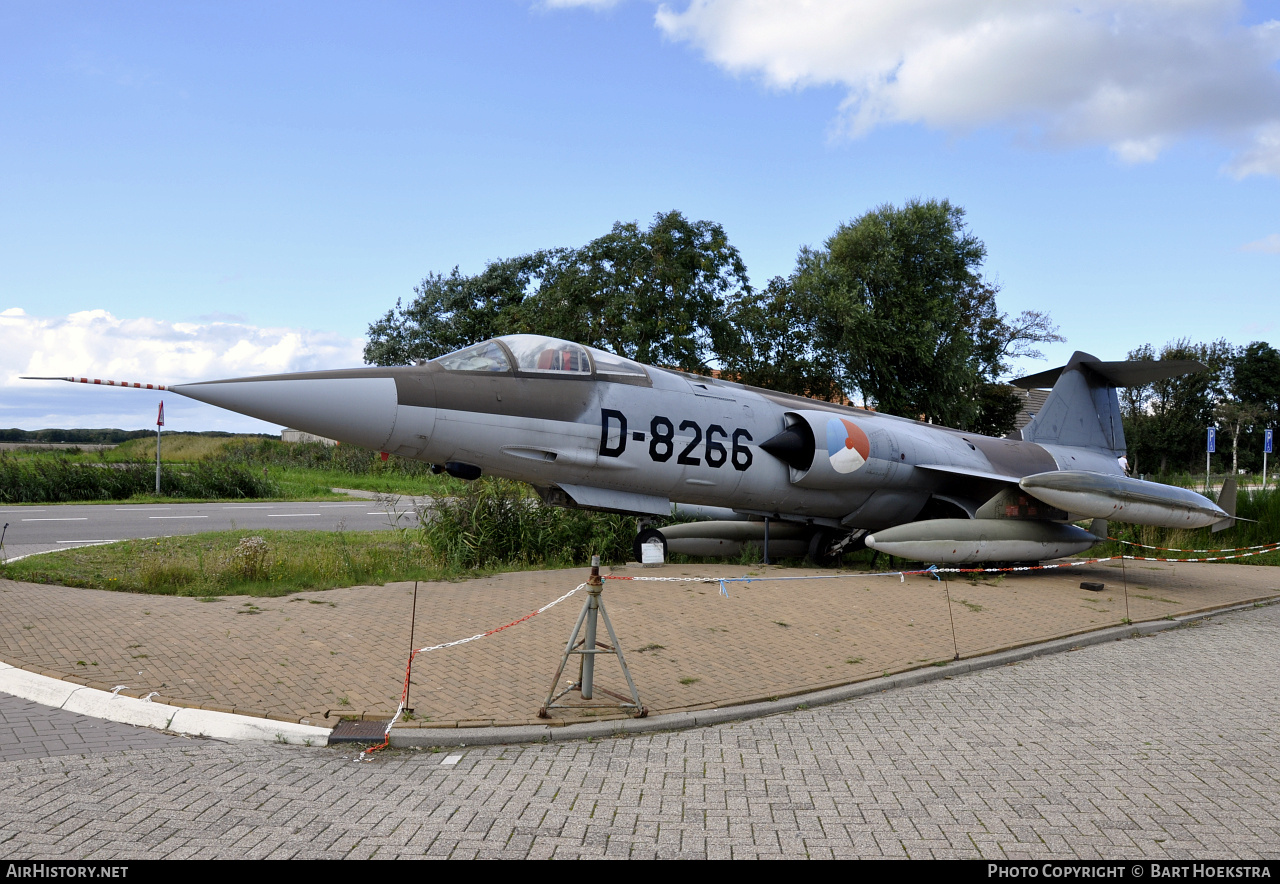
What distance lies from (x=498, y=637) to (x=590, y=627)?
86.3 inches

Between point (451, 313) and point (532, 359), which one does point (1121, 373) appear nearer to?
point (532, 359)

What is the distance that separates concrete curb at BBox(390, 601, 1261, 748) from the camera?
17.7 feet

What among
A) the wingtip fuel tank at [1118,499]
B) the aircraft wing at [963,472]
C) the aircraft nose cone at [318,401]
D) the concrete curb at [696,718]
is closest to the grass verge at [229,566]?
the aircraft nose cone at [318,401]

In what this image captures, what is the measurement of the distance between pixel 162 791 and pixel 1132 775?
5.57 meters

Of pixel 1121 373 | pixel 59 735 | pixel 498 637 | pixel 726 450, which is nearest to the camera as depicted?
pixel 59 735

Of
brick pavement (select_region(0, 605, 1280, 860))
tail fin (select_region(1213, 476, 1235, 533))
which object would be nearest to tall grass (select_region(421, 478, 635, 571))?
brick pavement (select_region(0, 605, 1280, 860))

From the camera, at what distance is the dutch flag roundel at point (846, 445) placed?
467 inches

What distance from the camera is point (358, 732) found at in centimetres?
541

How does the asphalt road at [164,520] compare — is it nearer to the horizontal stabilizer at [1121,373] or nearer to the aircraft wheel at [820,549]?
the aircraft wheel at [820,549]

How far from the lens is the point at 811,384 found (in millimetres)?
27984

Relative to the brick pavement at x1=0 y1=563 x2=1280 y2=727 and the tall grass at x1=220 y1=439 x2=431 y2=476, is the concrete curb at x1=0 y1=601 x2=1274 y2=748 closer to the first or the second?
the brick pavement at x1=0 y1=563 x2=1280 y2=727

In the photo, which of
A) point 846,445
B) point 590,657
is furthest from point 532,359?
point 846,445

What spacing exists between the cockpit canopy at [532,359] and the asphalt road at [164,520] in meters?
5.33

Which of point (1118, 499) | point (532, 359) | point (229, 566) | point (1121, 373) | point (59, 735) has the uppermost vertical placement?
point (1121, 373)
